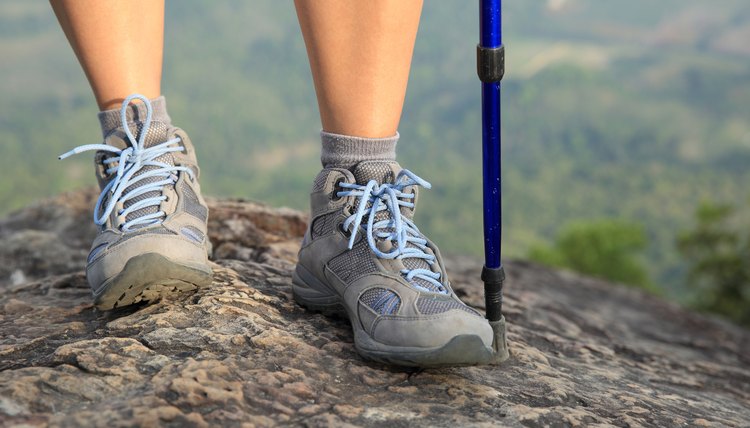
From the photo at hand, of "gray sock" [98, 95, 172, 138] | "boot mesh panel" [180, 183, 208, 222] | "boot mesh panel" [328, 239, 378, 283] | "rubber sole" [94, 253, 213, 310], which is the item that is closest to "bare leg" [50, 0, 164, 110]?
"gray sock" [98, 95, 172, 138]

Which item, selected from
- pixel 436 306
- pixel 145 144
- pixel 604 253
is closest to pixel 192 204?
pixel 145 144

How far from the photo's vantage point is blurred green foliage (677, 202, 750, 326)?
28359 millimetres

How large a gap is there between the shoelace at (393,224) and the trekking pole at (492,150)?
0.21m

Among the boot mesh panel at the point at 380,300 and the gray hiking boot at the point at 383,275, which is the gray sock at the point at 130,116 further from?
the boot mesh panel at the point at 380,300

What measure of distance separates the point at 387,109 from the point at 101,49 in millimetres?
1032

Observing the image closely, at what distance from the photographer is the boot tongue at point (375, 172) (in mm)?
2479

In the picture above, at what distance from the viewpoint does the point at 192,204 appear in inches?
106

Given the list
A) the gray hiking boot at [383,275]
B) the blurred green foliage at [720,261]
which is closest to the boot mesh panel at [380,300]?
the gray hiking boot at [383,275]

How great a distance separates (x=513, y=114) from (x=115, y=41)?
5564 inches

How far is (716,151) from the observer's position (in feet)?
371

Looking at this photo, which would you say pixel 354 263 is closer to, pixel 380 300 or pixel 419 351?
pixel 380 300

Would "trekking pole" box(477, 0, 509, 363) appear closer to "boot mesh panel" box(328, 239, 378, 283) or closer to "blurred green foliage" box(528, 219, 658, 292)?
"boot mesh panel" box(328, 239, 378, 283)

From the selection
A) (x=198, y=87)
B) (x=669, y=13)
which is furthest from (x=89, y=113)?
(x=669, y=13)

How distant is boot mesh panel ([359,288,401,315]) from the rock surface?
189 mm
